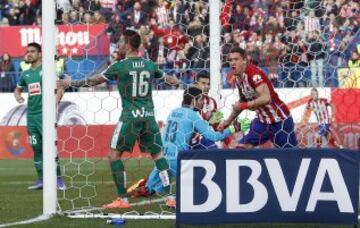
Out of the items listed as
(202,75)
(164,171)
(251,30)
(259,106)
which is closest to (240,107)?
(259,106)

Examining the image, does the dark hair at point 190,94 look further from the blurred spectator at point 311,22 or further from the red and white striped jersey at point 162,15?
the red and white striped jersey at point 162,15

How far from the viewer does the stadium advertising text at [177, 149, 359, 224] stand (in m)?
8.02

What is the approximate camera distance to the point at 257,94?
10.3 metres

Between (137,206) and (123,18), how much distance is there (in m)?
3.86

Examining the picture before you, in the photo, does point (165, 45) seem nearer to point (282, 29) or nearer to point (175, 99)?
point (282, 29)

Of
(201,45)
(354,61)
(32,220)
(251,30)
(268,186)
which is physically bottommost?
(32,220)

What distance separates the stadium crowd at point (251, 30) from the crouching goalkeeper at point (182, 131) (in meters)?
0.99

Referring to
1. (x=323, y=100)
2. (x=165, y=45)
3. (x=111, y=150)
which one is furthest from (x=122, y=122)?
(x=323, y=100)

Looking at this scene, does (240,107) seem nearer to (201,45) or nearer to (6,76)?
(201,45)

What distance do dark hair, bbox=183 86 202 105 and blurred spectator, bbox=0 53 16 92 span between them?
38.0ft

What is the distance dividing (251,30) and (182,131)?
2555 mm

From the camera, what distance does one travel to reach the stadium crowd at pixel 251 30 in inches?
444

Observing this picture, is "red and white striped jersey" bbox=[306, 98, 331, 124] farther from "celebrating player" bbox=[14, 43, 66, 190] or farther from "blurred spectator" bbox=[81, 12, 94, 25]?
"blurred spectator" bbox=[81, 12, 94, 25]

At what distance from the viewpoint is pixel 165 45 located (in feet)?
41.4
